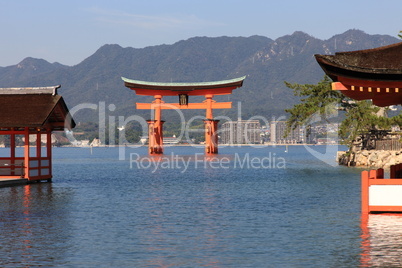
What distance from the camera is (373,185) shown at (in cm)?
1816

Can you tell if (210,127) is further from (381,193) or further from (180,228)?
(381,193)

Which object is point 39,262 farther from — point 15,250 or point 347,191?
point 347,191

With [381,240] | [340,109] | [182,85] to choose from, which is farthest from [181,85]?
[381,240]

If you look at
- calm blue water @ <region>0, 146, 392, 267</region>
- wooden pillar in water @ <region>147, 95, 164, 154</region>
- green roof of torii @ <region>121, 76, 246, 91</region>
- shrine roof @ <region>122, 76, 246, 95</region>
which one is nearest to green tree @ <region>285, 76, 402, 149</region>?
green roof of torii @ <region>121, 76, 246, 91</region>

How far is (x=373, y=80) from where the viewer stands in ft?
56.4

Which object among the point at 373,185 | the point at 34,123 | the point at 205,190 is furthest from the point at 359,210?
the point at 34,123

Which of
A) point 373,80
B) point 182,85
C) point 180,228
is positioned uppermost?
point 182,85

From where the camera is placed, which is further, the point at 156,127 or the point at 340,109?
the point at 156,127

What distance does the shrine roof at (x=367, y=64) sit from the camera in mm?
16969

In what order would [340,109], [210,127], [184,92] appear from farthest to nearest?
[210,127] → [184,92] → [340,109]

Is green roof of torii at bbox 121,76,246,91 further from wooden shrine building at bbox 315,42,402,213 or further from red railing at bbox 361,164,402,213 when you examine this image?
red railing at bbox 361,164,402,213

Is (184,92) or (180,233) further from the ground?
(184,92)

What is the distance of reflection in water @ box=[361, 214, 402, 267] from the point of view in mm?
13133

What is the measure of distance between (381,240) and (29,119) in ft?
63.5
